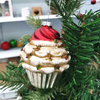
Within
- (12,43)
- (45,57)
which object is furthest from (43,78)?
(12,43)

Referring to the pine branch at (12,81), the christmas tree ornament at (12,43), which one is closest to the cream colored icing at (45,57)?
the pine branch at (12,81)

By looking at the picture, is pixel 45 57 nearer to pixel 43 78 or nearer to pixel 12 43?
pixel 43 78

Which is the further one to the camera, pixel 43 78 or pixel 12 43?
pixel 12 43

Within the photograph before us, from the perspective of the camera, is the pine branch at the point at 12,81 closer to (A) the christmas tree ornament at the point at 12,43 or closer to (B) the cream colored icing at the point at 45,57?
(B) the cream colored icing at the point at 45,57

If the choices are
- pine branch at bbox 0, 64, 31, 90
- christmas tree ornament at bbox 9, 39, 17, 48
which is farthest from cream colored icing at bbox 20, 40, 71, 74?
christmas tree ornament at bbox 9, 39, 17, 48

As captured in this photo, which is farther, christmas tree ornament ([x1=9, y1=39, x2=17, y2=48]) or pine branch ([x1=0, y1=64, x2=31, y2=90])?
christmas tree ornament ([x1=9, y1=39, x2=17, y2=48])

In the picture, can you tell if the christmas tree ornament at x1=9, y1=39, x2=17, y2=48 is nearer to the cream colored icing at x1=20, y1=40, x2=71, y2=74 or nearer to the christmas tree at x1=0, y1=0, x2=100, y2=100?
the christmas tree at x1=0, y1=0, x2=100, y2=100
